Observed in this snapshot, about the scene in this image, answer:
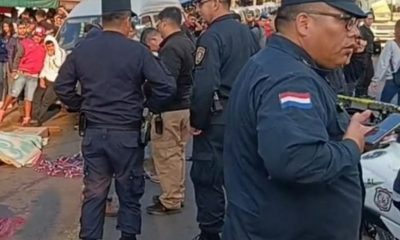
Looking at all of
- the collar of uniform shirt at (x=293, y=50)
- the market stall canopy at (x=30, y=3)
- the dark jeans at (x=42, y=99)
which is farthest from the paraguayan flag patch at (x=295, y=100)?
the market stall canopy at (x=30, y=3)

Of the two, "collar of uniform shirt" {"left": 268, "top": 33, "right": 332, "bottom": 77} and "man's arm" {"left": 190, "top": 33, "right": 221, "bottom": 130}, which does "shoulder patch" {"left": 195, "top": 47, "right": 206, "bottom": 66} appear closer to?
"man's arm" {"left": 190, "top": 33, "right": 221, "bottom": 130}

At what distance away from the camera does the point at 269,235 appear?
8.62 feet

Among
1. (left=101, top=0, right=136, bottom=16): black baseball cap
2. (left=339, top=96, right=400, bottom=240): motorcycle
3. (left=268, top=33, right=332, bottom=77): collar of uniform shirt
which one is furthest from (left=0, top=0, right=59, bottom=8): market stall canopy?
(left=268, top=33, right=332, bottom=77): collar of uniform shirt

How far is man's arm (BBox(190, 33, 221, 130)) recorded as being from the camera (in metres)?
5.43

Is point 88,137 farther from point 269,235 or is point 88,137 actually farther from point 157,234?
point 269,235

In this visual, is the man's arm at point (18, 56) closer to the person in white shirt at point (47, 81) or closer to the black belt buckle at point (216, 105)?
the person in white shirt at point (47, 81)

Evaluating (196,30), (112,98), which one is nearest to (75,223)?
(112,98)

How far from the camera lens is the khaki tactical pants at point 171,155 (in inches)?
275

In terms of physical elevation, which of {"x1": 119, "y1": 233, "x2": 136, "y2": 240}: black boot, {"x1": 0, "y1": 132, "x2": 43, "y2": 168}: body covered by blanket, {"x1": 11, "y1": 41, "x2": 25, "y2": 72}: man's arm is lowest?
{"x1": 0, "y1": 132, "x2": 43, "y2": 168}: body covered by blanket

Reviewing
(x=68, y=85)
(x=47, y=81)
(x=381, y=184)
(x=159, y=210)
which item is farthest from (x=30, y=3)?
(x=381, y=184)

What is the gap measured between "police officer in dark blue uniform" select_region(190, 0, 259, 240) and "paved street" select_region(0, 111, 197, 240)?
698 mm

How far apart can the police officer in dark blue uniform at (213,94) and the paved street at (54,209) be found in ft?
2.29

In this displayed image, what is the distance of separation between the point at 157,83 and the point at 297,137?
3089 millimetres

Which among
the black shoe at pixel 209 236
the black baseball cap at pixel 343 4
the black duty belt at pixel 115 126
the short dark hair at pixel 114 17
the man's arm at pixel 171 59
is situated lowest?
the black shoe at pixel 209 236
